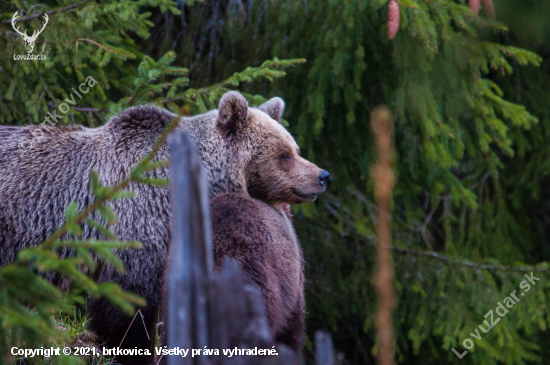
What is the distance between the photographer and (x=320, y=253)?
858 centimetres

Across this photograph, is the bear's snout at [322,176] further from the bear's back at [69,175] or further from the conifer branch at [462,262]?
the conifer branch at [462,262]

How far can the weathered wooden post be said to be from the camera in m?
1.72

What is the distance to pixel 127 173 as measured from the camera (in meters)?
3.97

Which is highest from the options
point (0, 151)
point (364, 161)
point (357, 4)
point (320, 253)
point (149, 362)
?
point (357, 4)

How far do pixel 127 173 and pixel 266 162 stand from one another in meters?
1.05

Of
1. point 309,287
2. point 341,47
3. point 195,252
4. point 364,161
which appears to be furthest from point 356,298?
point 195,252

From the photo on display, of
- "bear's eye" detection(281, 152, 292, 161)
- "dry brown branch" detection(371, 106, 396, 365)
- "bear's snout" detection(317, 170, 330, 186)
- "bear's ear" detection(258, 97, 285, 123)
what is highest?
"dry brown branch" detection(371, 106, 396, 365)

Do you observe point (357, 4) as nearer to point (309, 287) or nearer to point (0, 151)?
point (0, 151)

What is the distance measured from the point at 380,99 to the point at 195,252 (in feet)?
18.7

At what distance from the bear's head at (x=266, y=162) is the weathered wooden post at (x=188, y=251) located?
242 centimetres

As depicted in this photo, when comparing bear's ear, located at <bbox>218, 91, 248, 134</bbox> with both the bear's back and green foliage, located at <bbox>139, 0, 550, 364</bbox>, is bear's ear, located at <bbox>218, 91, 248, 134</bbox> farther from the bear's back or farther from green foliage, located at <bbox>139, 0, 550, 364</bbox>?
green foliage, located at <bbox>139, 0, 550, 364</bbox>

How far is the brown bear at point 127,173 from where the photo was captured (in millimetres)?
3781

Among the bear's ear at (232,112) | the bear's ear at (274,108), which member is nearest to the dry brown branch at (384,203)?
the bear's ear at (232,112)

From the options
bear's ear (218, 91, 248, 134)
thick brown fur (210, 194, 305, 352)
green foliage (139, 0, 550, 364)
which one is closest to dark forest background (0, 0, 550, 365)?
green foliage (139, 0, 550, 364)
